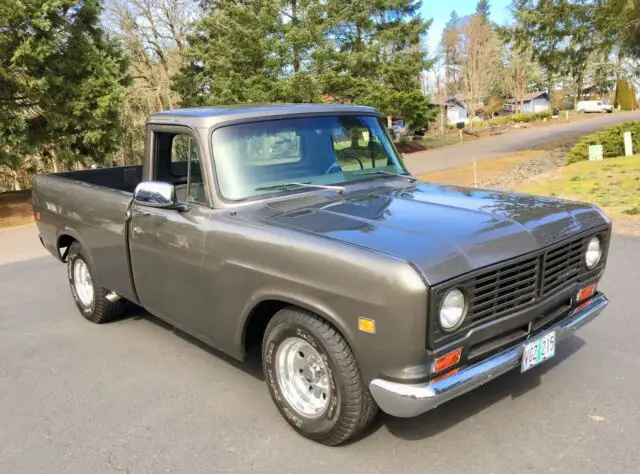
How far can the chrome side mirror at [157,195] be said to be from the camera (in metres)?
3.73

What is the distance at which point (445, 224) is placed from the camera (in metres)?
3.16

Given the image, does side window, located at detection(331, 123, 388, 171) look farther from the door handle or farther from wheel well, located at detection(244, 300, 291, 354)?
the door handle

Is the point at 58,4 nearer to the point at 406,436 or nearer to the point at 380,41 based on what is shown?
the point at 406,436

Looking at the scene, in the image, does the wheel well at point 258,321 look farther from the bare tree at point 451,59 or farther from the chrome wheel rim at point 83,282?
the bare tree at point 451,59

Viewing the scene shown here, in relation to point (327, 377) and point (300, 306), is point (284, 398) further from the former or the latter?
point (300, 306)

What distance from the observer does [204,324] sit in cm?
379

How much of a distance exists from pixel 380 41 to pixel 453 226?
25.5 m

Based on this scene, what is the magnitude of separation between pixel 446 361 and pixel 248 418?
1.43 metres

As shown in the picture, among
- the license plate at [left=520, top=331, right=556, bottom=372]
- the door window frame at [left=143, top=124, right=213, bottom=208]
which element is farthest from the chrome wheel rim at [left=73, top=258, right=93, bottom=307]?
the license plate at [left=520, top=331, right=556, bottom=372]

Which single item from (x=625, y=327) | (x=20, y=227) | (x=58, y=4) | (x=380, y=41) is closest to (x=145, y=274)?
(x=625, y=327)

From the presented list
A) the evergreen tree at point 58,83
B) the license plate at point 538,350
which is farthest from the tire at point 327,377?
the evergreen tree at point 58,83

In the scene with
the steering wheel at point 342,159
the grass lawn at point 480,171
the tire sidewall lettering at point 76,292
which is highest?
the steering wheel at point 342,159

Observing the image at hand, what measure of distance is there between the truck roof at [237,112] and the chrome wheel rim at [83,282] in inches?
72.3

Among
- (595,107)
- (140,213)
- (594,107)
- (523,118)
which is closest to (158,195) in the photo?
(140,213)
